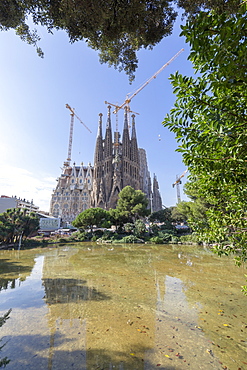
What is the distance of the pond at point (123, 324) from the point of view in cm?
310

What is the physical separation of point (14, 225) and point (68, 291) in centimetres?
1758

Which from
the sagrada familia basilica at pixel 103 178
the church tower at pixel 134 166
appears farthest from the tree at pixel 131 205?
the church tower at pixel 134 166

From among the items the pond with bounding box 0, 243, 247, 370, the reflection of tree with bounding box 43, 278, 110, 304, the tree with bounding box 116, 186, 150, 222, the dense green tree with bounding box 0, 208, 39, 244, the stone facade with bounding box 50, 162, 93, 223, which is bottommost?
the pond with bounding box 0, 243, 247, 370

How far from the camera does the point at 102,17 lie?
4602 millimetres

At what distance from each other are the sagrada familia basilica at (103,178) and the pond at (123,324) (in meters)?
39.4

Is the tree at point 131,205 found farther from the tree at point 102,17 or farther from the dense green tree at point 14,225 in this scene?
the tree at point 102,17

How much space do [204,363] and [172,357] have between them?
53 cm

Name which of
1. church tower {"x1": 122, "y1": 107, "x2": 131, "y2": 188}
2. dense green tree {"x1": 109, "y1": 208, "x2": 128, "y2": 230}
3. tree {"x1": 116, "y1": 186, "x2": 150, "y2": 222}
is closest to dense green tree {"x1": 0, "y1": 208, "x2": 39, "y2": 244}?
dense green tree {"x1": 109, "y1": 208, "x2": 128, "y2": 230}

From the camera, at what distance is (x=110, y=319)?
449 cm

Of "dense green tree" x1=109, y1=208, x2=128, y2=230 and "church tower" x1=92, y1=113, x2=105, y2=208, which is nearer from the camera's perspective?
"dense green tree" x1=109, y1=208, x2=128, y2=230

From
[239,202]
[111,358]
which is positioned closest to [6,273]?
[111,358]

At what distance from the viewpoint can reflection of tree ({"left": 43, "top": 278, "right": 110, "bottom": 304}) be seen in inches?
228

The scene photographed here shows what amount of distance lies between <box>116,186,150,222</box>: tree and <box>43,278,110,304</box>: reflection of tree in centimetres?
2334

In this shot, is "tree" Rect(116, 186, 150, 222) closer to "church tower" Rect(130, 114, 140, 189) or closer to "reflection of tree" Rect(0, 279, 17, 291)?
"reflection of tree" Rect(0, 279, 17, 291)
